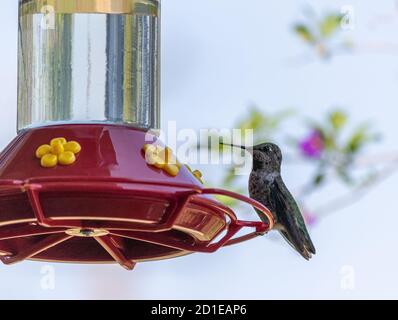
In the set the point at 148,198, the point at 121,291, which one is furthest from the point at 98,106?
the point at 121,291

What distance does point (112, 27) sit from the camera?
6.86 metres

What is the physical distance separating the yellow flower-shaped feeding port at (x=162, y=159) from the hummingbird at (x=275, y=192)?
4.64ft

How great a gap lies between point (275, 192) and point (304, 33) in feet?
2.39

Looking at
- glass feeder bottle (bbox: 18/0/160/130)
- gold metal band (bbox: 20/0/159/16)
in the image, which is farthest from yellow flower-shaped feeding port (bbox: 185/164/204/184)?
gold metal band (bbox: 20/0/159/16)

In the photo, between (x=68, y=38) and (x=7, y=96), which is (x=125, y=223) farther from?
(x=7, y=96)

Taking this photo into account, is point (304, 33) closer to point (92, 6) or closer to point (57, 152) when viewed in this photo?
point (92, 6)

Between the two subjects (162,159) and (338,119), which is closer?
(162,159)

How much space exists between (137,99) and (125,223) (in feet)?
2.49

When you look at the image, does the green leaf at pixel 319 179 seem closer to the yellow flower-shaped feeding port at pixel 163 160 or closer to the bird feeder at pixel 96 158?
the bird feeder at pixel 96 158

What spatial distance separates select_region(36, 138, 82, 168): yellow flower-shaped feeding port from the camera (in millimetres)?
6137

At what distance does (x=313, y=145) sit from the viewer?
766 cm

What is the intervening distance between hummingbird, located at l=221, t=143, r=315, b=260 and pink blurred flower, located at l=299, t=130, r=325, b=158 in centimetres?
21

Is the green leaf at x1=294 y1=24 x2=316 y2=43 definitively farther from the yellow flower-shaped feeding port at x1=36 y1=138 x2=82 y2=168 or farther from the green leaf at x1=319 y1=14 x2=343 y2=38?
the yellow flower-shaped feeding port at x1=36 y1=138 x2=82 y2=168

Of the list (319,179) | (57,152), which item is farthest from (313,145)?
(57,152)
